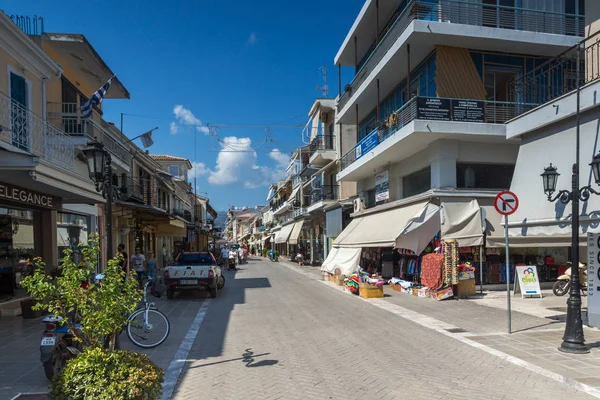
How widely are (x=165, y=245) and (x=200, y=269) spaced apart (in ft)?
84.8

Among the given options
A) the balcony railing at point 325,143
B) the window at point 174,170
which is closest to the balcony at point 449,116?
the balcony railing at point 325,143

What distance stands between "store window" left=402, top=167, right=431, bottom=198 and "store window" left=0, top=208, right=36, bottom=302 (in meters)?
13.9

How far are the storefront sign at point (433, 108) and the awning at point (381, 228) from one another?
3.14m

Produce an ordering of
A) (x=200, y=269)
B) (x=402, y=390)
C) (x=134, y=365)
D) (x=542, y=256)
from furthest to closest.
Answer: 1. (x=542, y=256)
2. (x=200, y=269)
3. (x=402, y=390)
4. (x=134, y=365)

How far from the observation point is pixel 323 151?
102 ft

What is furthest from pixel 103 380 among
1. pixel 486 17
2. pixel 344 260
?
pixel 486 17

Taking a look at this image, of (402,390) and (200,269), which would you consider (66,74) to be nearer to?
(200,269)

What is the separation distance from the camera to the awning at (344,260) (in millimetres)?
17211

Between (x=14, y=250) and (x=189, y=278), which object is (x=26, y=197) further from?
(x=189, y=278)

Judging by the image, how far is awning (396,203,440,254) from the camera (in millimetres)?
14531

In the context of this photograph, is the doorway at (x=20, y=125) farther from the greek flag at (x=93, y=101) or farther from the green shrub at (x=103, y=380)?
the green shrub at (x=103, y=380)

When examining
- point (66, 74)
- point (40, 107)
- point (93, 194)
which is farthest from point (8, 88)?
point (66, 74)

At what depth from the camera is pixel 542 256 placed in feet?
51.6

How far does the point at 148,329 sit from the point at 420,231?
9878 mm
